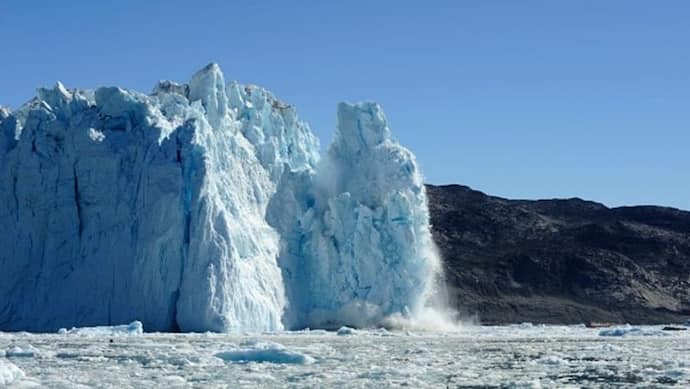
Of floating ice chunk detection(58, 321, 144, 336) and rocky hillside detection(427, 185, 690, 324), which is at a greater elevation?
rocky hillside detection(427, 185, 690, 324)

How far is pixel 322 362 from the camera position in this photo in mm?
20172

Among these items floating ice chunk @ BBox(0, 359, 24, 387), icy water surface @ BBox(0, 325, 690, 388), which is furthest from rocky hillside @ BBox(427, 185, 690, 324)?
floating ice chunk @ BBox(0, 359, 24, 387)

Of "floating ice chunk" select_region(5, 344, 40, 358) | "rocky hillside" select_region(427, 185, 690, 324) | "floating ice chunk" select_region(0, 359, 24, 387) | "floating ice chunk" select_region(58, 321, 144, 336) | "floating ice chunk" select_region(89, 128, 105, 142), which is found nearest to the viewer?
"floating ice chunk" select_region(0, 359, 24, 387)

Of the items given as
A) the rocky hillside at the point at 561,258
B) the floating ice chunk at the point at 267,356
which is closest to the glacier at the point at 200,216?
the floating ice chunk at the point at 267,356

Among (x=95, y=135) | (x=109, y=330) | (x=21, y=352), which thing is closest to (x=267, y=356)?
(x=21, y=352)

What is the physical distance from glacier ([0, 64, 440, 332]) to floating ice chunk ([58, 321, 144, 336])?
Result: 1.30 meters

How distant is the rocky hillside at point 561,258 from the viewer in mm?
59031

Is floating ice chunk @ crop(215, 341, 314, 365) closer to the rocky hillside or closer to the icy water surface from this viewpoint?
the icy water surface

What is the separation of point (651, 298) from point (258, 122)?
3498cm

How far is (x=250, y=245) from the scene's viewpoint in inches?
1278

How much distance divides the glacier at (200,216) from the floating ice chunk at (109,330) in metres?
1.30

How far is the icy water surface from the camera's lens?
16359 millimetres

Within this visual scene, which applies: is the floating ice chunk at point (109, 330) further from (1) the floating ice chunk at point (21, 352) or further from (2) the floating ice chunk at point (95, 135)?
(1) the floating ice chunk at point (21, 352)

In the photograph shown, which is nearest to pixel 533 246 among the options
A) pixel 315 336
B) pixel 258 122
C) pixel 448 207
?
pixel 448 207
